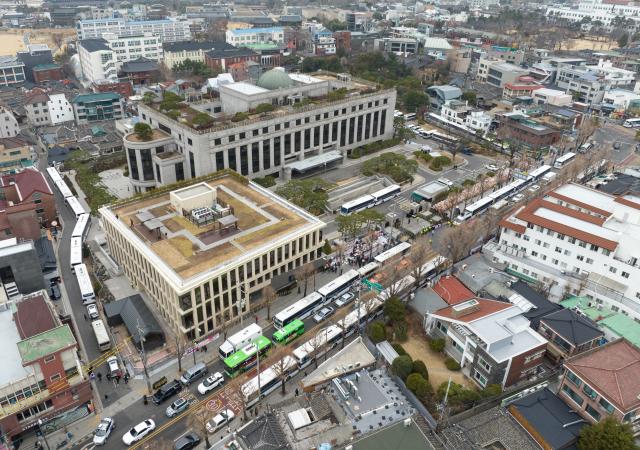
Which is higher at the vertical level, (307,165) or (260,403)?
(307,165)

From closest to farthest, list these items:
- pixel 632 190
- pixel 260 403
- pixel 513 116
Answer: pixel 260 403
pixel 632 190
pixel 513 116

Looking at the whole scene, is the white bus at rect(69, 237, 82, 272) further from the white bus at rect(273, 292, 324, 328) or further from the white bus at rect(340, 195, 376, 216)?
the white bus at rect(340, 195, 376, 216)

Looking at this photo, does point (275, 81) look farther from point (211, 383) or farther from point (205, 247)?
point (211, 383)

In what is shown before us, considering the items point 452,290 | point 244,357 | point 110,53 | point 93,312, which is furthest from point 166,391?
point 110,53

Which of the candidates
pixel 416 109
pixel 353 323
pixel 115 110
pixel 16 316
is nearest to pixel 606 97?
pixel 416 109

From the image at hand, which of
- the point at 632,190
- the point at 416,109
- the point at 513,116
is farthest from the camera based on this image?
the point at 416,109

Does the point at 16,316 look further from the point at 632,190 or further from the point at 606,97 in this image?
the point at 606,97

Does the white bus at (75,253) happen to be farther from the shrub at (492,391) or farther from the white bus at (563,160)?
the white bus at (563,160)
